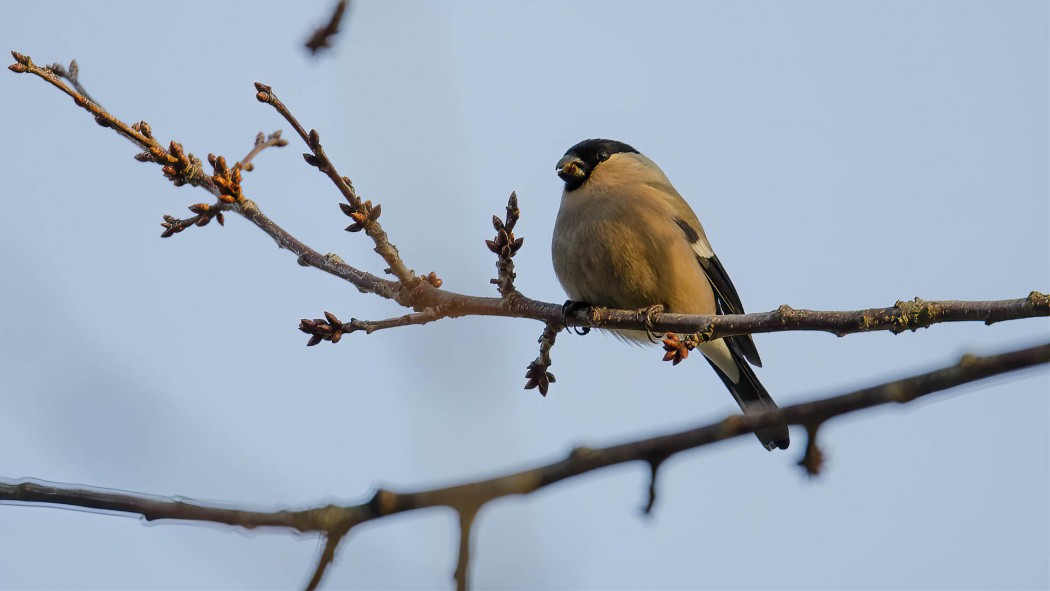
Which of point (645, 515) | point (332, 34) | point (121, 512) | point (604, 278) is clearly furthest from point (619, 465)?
point (604, 278)

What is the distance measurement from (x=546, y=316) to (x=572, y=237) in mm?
963

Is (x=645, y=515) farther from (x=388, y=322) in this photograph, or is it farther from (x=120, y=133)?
(x=120, y=133)

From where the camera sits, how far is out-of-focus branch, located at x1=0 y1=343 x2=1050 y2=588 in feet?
4.45

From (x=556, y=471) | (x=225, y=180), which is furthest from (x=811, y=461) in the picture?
(x=225, y=180)

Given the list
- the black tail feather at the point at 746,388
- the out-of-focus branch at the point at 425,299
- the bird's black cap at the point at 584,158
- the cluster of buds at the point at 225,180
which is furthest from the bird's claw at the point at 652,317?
the cluster of buds at the point at 225,180

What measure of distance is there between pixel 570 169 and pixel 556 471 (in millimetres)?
5078

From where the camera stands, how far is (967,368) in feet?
4.49

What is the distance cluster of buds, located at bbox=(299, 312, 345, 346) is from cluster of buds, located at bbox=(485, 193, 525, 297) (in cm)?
81

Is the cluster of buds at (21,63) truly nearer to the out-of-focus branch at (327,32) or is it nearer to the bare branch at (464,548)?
the out-of-focus branch at (327,32)

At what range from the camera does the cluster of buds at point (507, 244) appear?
455cm

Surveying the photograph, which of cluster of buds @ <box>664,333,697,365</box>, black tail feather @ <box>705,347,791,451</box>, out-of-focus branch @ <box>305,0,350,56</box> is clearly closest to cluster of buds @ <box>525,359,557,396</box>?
cluster of buds @ <box>664,333,697,365</box>

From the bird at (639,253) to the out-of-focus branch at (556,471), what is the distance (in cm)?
398

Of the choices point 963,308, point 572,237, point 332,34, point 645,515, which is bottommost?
point 645,515

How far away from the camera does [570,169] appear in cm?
640
